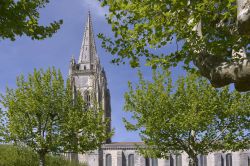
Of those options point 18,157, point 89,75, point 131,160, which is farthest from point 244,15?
point 89,75

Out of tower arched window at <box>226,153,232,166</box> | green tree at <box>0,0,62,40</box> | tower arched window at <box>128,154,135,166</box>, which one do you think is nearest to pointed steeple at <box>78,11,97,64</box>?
tower arched window at <box>128,154,135,166</box>

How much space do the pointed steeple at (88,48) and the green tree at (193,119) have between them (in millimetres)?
83952

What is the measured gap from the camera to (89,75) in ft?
373

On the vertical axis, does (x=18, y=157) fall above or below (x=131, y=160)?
above

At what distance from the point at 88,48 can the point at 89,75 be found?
34.8 feet

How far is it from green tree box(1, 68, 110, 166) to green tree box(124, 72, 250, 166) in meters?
3.90

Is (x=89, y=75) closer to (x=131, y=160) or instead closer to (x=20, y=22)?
(x=131, y=160)

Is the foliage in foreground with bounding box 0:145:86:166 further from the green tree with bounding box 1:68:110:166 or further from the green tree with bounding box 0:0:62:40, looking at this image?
the green tree with bounding box 0:0:62:40

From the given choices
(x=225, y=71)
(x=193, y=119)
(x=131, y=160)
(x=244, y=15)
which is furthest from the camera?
(x=131, y=160)

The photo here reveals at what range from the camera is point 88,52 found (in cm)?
12025

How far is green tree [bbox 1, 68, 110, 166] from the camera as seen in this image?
33.4 m

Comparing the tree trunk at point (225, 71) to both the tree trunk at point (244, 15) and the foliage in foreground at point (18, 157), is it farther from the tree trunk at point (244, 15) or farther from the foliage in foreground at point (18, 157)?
the foliage in foreground at point (18, 157)

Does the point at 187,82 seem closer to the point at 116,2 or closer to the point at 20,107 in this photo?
the point at 20,107

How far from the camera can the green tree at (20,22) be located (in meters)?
12.2
